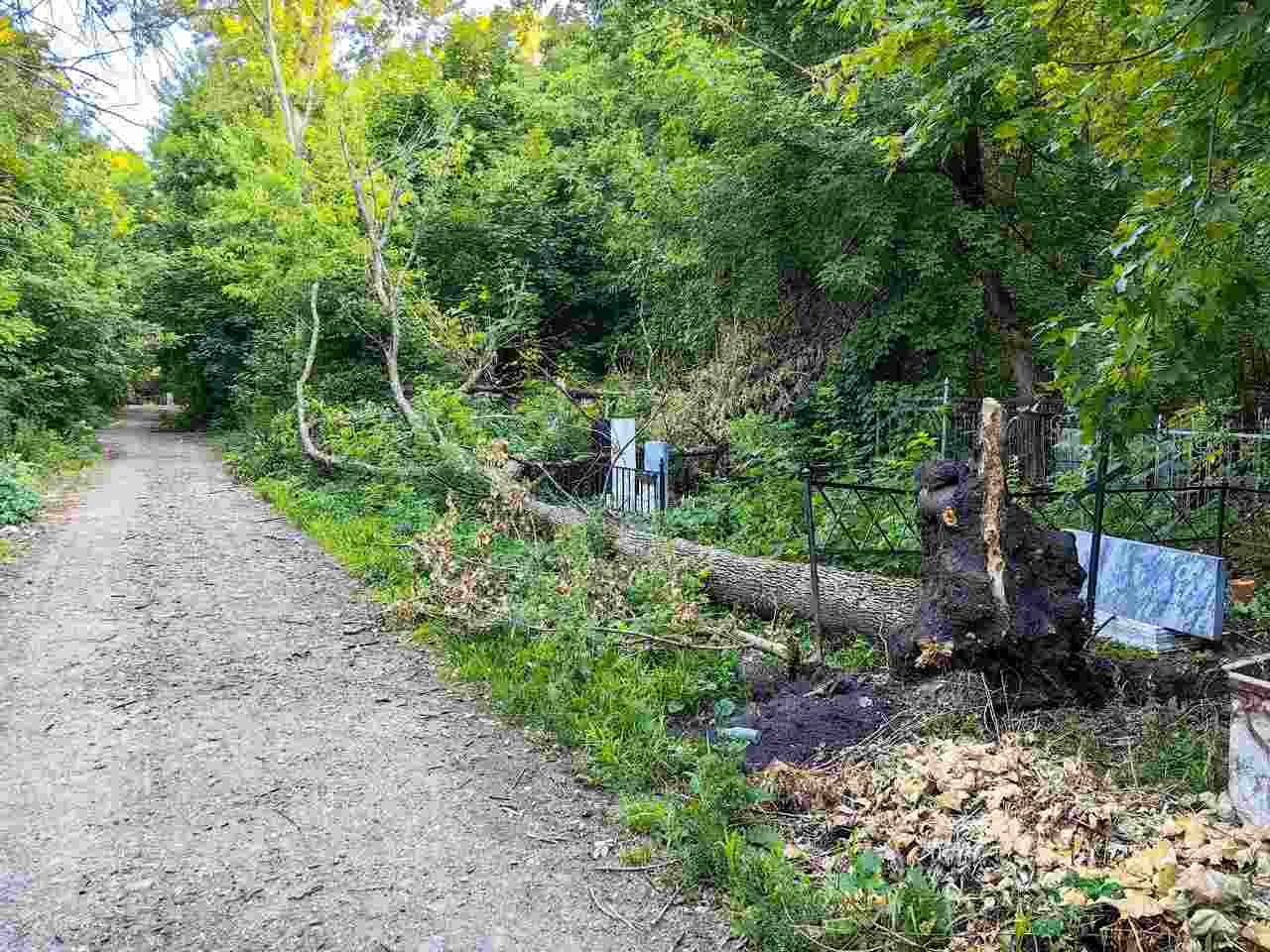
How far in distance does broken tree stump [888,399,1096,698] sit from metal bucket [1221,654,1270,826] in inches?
47.7

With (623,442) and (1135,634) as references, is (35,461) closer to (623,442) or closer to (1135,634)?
(623,442)

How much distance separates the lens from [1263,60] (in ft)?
11.2

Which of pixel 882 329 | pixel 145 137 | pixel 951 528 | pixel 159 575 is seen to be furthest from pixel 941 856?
pixel 882 329

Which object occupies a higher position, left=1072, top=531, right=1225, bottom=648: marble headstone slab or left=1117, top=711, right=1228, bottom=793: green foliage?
left=1072, top=531, right=1225, bottom=648: marble headstone slab

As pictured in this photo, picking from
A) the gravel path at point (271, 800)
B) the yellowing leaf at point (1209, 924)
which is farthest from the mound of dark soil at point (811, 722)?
the yellowing leaf at point (1209, 924)

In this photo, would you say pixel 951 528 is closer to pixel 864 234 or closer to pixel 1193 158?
pixel 1193 158

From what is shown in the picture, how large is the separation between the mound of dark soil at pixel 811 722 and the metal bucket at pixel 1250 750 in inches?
62.0

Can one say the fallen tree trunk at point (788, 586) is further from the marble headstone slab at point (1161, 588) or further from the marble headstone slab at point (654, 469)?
the marble headstone slab at point (654, 469)

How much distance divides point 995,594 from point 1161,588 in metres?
1.90

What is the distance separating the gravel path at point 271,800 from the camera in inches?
130

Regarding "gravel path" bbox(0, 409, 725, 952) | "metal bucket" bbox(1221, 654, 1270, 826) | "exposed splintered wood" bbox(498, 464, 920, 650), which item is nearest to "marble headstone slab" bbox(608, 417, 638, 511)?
"exposed splintered wood" bbox(498, 464, 920, 650)

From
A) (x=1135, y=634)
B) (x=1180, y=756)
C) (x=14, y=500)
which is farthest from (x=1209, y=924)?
(x=14, y=500)

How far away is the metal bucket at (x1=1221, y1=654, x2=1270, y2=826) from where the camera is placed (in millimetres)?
3254

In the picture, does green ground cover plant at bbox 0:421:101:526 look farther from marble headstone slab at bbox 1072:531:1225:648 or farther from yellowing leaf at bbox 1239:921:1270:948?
yellowing leaf at bbox 1239:921:1270:948
